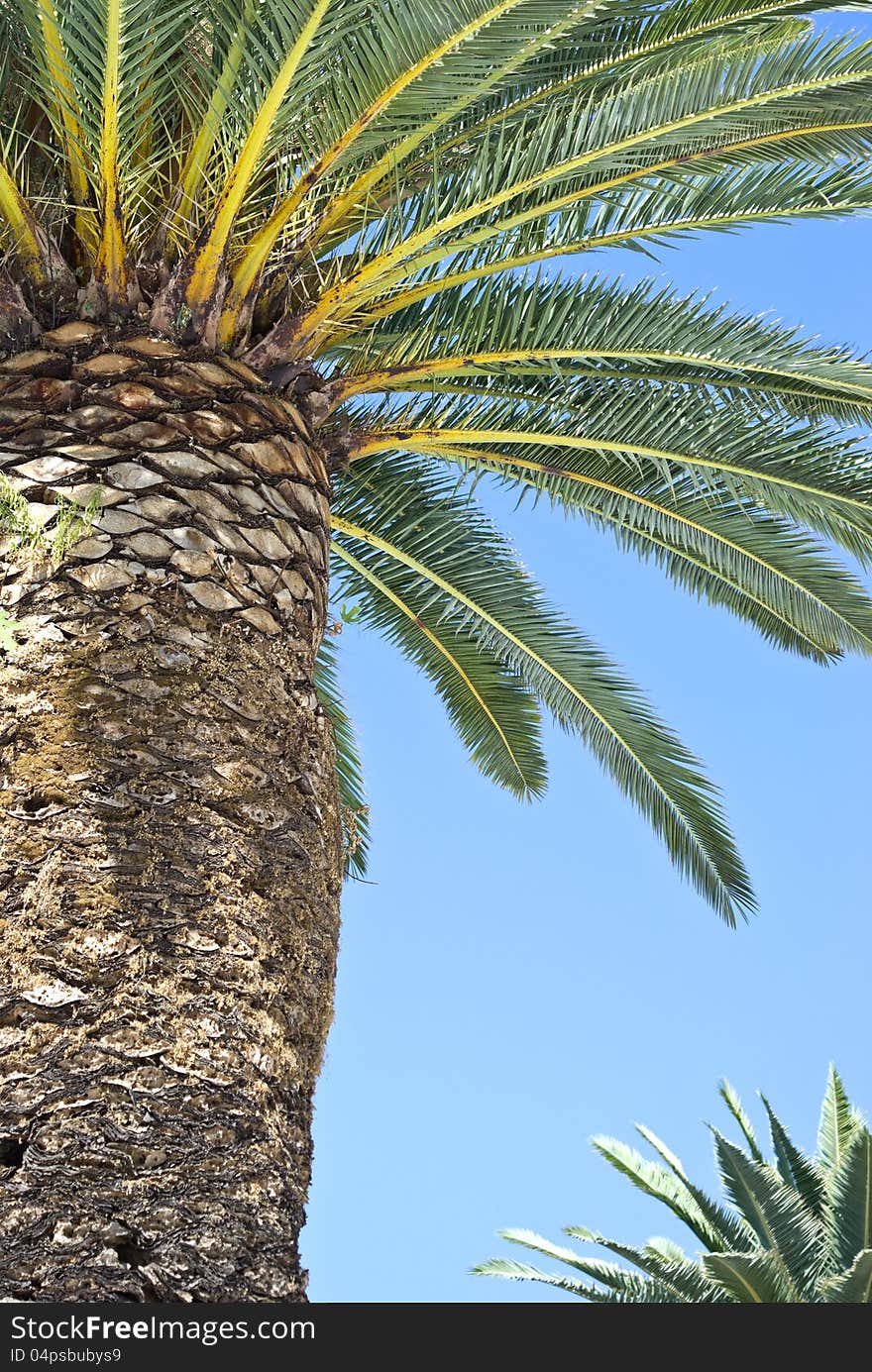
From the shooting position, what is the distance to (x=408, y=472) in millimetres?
6469

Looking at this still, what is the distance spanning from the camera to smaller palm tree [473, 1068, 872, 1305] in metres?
7.42

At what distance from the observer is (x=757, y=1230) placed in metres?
9.37

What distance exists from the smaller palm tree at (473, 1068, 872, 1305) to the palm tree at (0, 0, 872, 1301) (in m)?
3.54

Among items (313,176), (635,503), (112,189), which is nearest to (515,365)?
(635,503)

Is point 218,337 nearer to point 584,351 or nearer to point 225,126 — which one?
point 225,126

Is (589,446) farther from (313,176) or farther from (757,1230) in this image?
(757,1230)

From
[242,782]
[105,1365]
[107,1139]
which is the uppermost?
[242,782]

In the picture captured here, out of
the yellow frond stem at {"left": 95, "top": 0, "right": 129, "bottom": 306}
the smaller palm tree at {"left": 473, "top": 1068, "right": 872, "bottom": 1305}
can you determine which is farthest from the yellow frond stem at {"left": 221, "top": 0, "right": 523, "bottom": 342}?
the smaller palm tree at {"left": 473, "top": 1068, "right": 872, "bottom": 1305}

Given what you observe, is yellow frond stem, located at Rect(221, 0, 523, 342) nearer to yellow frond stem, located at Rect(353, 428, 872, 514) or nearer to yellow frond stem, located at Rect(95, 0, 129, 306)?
yellow frond stem, located at Rect(95, 0, 129, 306)

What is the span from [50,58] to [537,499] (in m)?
2.88

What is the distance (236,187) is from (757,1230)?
7.83 meters

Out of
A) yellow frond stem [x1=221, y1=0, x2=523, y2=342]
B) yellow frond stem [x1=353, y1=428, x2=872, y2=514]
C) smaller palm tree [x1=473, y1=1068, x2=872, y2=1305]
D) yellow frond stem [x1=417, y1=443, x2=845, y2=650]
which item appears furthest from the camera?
smaller palm tree [x1=473, y1=1068, x2=872, y2=1305]

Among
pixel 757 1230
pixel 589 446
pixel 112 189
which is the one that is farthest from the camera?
pixel 757 1230

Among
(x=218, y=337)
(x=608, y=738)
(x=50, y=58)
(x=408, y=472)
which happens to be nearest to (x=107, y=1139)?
(x=218, y=337)
